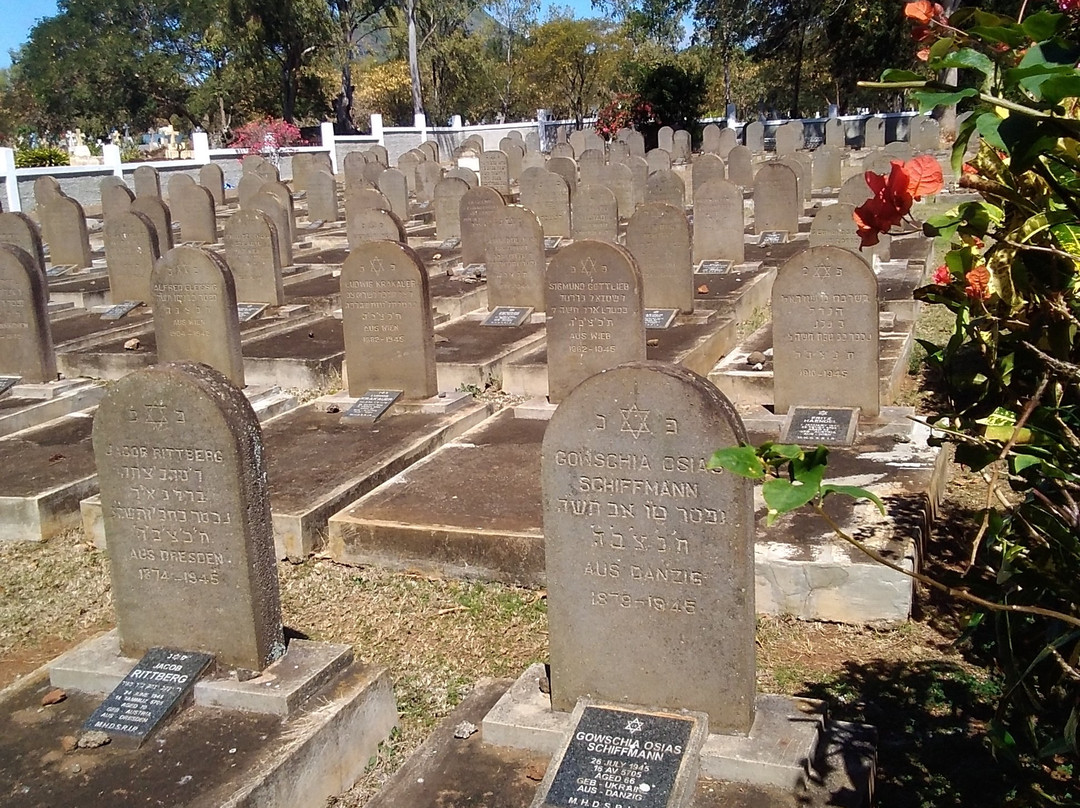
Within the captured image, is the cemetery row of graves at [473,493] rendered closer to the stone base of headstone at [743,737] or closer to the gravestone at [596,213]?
the stone base of headstone at [743,737]

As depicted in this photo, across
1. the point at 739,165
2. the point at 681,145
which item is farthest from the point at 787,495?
the point at 681,145

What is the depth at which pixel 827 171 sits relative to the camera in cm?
2427

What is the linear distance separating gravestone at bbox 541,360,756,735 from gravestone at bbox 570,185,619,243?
34.9 feet

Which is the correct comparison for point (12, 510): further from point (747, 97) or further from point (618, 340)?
point (747, 97)

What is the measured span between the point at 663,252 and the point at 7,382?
6.08 metres

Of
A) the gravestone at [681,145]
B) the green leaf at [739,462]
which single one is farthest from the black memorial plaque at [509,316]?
the gravestone at [681,145]

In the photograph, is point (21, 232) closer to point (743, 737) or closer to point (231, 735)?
point (231, 735)

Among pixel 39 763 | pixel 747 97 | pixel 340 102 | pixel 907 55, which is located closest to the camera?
pixel 39 763

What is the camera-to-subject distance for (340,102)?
49.1m

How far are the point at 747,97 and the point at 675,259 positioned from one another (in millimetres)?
60143

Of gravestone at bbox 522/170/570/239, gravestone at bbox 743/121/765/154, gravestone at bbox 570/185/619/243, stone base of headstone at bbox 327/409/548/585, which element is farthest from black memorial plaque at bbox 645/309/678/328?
gravestone at bbox 743/121/765/154

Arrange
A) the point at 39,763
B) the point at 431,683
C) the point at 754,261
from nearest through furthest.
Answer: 1. the point at 39,763
2. the point at 431,683
3. the point at 754,261

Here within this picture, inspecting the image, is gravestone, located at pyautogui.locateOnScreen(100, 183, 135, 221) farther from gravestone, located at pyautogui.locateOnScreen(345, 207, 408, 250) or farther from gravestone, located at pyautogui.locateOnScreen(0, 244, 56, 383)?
gravestone, located at pyautogui.locateOnScreen(0, 244, 56, 383)

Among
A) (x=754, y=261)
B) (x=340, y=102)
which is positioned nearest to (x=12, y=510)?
(x=754, y=261)
